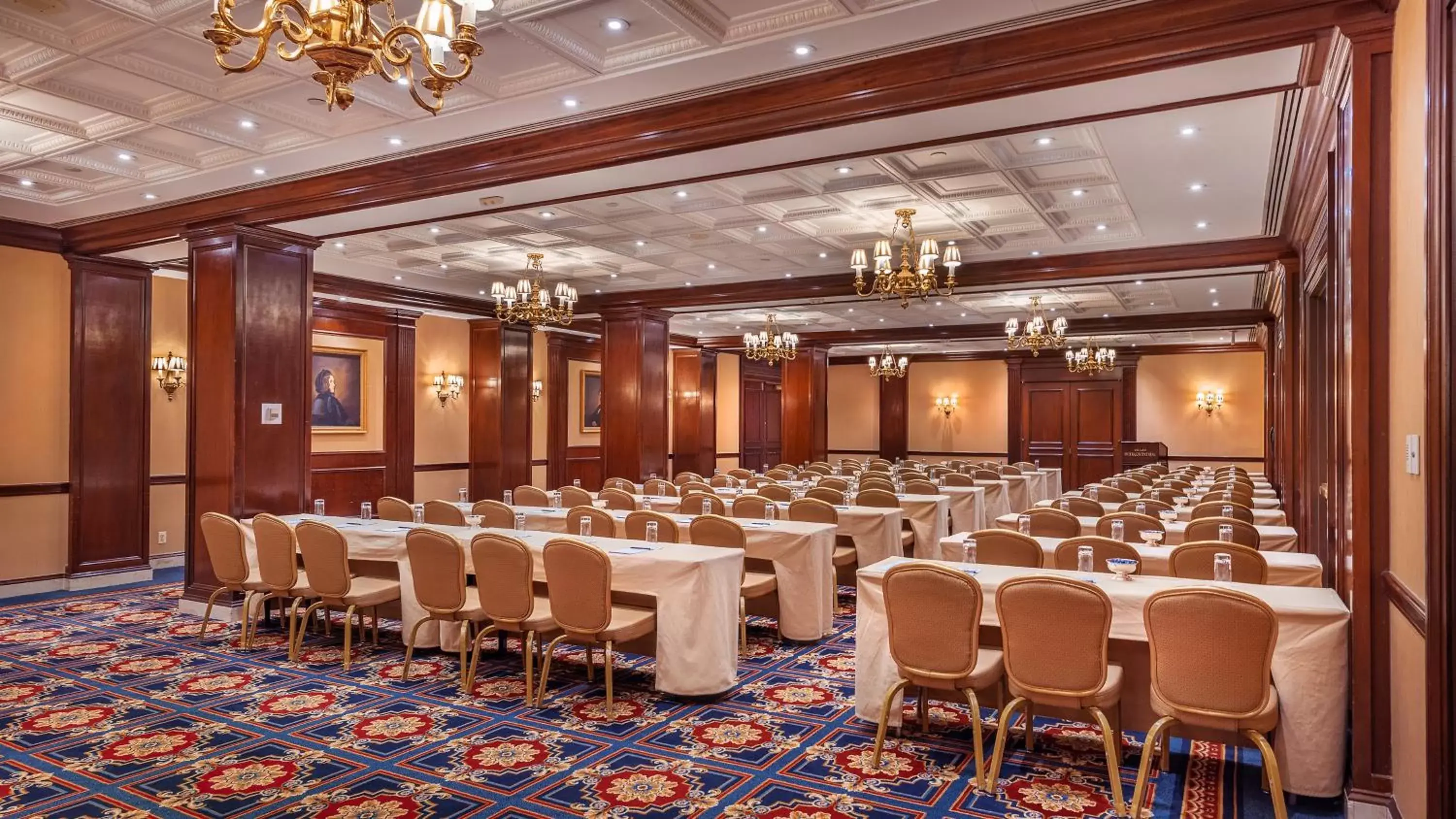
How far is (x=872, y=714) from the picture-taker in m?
4.53

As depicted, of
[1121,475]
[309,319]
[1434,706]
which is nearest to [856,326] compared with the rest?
[1121,475]

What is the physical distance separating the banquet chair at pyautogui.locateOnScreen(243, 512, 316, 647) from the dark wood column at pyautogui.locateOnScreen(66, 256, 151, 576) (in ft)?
13.9

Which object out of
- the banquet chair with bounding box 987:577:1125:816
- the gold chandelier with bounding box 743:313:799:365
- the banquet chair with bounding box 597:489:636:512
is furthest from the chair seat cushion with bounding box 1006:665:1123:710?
the gold chandelier with bounding box 743:313:799:365

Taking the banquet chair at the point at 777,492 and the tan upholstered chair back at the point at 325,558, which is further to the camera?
the banquet chair at the point at 777,492

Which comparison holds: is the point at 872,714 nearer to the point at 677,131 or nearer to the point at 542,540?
the point at 542,540

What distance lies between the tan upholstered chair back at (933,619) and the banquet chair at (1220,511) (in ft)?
13.1

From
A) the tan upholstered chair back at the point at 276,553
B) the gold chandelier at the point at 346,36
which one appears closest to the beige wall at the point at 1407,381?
the gold chandelier at the point at 346,36

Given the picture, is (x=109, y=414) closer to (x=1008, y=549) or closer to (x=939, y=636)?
(x=1008, y=549)

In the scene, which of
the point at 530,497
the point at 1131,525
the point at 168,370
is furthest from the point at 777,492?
the point at 168,370

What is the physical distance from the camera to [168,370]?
34.5 feet

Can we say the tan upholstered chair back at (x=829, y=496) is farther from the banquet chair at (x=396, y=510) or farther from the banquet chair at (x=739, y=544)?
the banquet chair at (x=396, y=510)

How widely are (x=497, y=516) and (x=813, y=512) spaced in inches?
105

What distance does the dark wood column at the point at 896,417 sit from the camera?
24.2 m

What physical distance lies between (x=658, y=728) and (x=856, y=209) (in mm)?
5448
